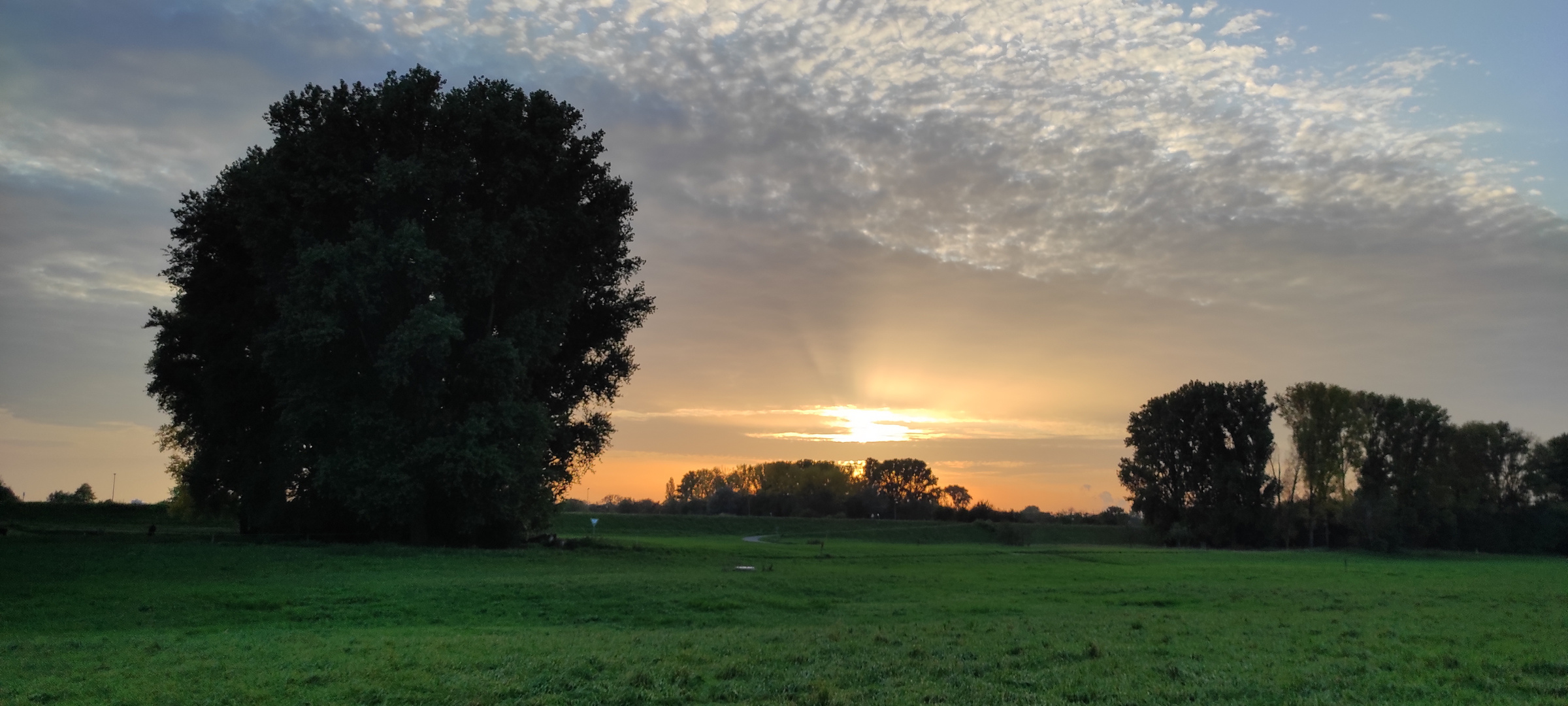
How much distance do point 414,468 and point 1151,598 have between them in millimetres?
29291

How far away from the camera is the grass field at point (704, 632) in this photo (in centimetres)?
1176

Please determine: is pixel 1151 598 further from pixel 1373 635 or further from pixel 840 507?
pixel 840 507

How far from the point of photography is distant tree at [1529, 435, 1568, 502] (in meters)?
110

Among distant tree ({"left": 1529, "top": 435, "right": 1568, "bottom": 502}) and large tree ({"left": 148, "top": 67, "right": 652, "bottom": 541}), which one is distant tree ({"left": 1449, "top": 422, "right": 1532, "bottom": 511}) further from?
large tree ({"left": 148, "top": 67, "right": 652, "bottom": 541})

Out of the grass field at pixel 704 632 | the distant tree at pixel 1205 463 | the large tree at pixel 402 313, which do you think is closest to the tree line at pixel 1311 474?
the distant tree at pixel 1205 463

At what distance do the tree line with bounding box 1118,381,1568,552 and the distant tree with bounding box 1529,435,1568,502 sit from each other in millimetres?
4548

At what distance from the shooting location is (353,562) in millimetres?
31641

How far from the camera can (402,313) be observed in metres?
41.1

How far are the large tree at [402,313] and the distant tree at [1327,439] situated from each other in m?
85.1

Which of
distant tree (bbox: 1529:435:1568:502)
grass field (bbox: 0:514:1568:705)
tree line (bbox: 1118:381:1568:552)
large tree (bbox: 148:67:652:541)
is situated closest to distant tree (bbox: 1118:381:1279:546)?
tree line (bbox: 1118:381:1568:552)

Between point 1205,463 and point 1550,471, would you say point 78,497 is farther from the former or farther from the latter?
point 1550,471

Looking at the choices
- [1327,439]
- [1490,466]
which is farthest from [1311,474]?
[1490,466]

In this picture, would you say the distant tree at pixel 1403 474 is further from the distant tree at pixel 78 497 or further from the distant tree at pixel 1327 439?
the distant tree at pixel 78 497

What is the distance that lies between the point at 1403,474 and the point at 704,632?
10853cm
